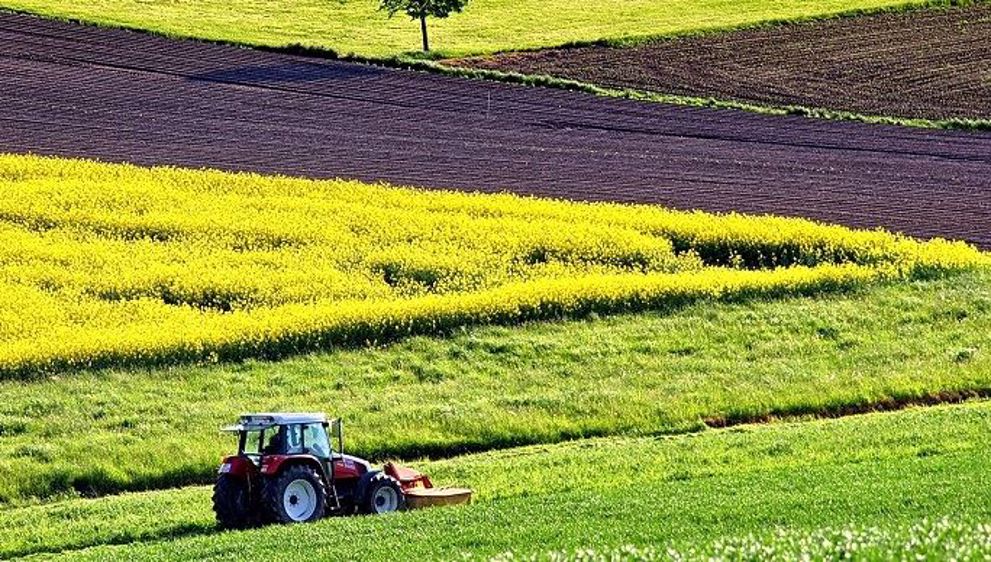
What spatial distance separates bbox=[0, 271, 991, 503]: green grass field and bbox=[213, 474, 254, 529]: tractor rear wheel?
5218 millimetres

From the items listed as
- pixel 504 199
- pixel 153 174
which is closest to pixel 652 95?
pixel 504 199

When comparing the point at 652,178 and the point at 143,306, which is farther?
the point at 652,178

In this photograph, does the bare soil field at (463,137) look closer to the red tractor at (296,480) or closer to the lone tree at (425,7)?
the lone tree at (425,7)

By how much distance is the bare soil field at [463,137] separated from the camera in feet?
160

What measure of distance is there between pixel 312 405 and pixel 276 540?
9.67 meters

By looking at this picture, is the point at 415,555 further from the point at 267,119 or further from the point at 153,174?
the point at 267,119

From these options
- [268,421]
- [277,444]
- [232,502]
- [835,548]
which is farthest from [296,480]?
[835,548]

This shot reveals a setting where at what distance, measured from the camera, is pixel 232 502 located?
2323 cm

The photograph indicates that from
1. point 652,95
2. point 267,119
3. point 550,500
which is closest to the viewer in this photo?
point 550,500

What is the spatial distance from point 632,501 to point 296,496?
4218mm

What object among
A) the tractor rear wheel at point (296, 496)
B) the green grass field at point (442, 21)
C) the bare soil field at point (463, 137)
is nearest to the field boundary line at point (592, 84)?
the green grass field at point (442, 21)

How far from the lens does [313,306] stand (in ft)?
119

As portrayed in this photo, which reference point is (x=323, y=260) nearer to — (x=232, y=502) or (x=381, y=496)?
(x=381, y=496)

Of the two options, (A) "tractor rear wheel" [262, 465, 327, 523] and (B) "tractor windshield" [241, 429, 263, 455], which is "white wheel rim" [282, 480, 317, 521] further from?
(B) "tractor windshield" [241, 429, 263, 455]
